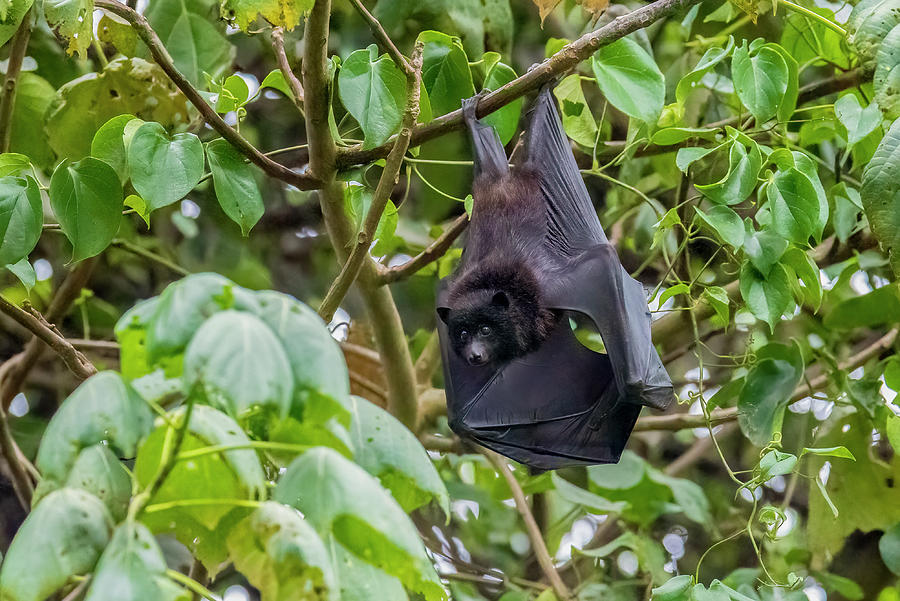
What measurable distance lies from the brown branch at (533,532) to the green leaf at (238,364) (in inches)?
130

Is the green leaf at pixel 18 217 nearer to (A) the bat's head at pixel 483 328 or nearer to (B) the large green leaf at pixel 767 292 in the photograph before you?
(A) the bat's head at pixel 483 328

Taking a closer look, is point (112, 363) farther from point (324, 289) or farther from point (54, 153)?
point (54, 153)

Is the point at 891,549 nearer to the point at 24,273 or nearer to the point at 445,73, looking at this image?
the point at 445,73

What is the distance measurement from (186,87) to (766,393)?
2.20 m

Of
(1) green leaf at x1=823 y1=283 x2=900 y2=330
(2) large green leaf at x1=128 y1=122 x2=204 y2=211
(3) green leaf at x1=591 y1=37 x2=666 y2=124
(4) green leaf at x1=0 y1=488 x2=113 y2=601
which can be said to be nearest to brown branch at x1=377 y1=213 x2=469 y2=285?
(3) green leaf at x1=591 y1=37 x2=666 y2=124

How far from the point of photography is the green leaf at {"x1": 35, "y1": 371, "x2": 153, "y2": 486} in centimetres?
138

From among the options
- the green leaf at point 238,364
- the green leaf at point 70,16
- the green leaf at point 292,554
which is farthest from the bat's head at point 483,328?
the green leaf at point 238,364

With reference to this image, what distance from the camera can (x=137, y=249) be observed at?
4559 millimetres

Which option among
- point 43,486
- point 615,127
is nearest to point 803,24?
point 615,127

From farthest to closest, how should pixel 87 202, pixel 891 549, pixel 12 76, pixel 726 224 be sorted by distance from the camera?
pixel 891 549 < pixel 12 76 < pixel 726 224 < pixel 87 202

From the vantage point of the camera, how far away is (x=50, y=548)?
1.36 metres

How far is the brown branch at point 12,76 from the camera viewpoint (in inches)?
129

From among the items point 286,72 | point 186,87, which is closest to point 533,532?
point 286,72

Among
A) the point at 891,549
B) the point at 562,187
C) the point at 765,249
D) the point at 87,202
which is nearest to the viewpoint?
the point at 87,202
